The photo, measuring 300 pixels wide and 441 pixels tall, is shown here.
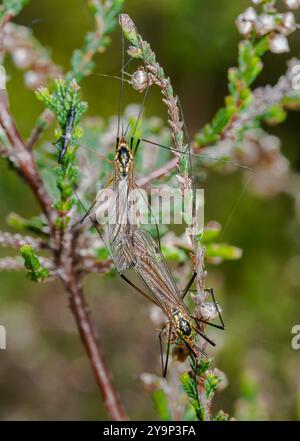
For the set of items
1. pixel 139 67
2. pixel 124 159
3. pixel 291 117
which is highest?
pixel 291 117

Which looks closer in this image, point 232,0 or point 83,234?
point 83,234

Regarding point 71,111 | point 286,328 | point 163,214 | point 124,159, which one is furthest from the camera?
point 286,328

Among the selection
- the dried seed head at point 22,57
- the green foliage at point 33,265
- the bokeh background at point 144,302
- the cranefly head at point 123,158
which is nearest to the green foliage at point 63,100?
the cranefly head at point 123,158

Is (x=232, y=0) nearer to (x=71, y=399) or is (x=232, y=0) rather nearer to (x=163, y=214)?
(x=163, y=214)

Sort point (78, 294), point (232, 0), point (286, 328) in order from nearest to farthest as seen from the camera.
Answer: point (78, 294)
point (286, 328)
point (232, 0)

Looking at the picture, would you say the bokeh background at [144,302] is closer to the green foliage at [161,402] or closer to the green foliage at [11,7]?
the green foliage at [161,402]
